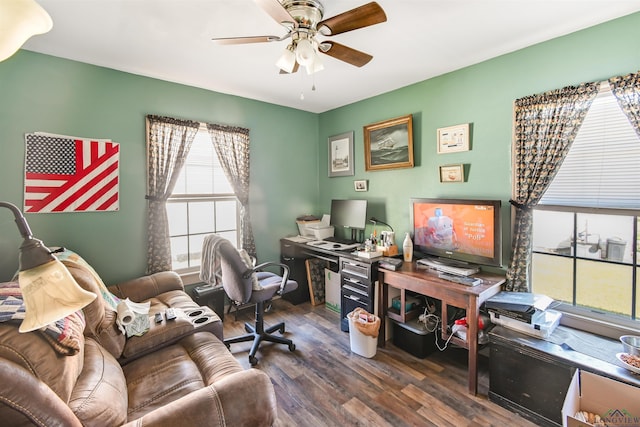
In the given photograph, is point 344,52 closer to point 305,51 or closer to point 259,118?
point 305,51

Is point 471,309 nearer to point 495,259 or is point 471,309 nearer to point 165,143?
point 495,259

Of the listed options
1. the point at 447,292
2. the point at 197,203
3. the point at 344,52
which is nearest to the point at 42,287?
the point at 344,52

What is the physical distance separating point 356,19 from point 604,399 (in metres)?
2.43

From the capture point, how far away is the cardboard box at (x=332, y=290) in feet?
11.5

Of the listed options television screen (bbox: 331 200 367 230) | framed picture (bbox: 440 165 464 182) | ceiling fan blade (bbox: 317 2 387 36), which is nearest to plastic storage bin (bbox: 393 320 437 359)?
television screen (bbox: 331 200 367 230)

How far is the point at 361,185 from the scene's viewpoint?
3719 millimetres

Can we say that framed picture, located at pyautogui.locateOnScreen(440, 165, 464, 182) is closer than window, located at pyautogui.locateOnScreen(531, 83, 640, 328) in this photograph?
No

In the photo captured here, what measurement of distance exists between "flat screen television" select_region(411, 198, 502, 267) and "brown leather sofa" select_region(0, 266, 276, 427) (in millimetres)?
1898

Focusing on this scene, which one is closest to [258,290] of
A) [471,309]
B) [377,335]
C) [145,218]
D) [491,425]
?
[377,335]

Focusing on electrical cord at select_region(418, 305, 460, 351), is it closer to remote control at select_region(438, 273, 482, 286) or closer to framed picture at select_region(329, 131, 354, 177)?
remote control at select_region(438, 273, 482, 286)

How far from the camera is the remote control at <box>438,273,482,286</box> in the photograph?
2219mm

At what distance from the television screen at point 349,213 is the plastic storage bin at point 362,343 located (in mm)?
1209

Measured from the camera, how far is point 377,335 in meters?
2.58

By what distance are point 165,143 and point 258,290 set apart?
5.81 feet
